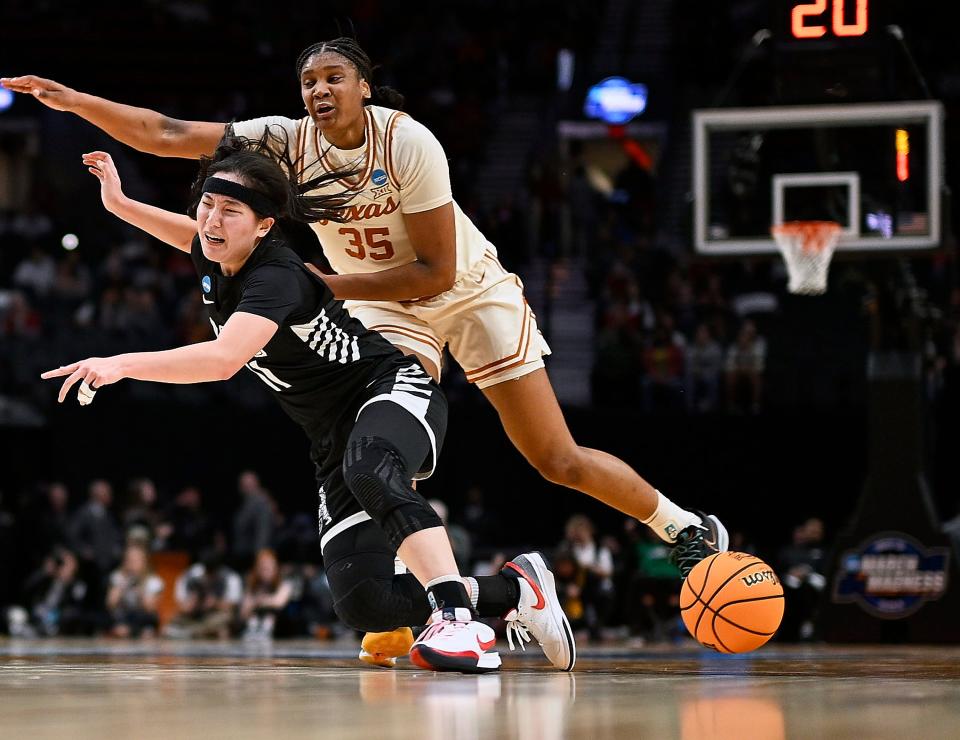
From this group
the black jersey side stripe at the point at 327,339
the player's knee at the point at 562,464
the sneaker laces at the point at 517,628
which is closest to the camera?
the black jersey side stripe at the point at 327,339

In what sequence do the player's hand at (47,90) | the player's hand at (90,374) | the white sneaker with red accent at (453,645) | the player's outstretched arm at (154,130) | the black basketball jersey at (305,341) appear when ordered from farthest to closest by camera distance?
the player's outstretched arm at (154,130) → the player's hand at (47,90) → the black basketball jersey at (305,341) → the white sneaker with red accent at (453,645) → the player's hand at (90,374)

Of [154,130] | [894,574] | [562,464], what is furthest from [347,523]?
[894,574]

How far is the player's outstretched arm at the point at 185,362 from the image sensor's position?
3.69 metres

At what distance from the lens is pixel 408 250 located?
5.36m

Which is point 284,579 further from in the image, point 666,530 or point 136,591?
point 666,530

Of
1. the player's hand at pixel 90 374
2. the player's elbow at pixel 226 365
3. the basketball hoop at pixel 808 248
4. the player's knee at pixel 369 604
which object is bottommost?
the player's knee at pixel 369 604

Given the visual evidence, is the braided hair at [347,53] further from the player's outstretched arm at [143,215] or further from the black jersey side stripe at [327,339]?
the black jersey side stripe at [327,339]

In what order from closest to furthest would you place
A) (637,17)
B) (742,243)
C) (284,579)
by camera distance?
(742,243), (284,579), (637,17)

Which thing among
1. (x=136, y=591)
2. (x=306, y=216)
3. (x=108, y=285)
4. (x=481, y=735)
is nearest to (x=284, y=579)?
(x=136, y=591)

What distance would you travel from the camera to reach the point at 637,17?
22.0m

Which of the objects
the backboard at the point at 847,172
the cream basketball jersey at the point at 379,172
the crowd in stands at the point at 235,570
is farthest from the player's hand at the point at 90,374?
the crowd in stands at the point at 235,570

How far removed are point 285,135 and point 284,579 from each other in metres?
8.53

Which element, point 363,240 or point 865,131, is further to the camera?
point 865,131

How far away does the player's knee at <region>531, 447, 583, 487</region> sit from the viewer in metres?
5.52
